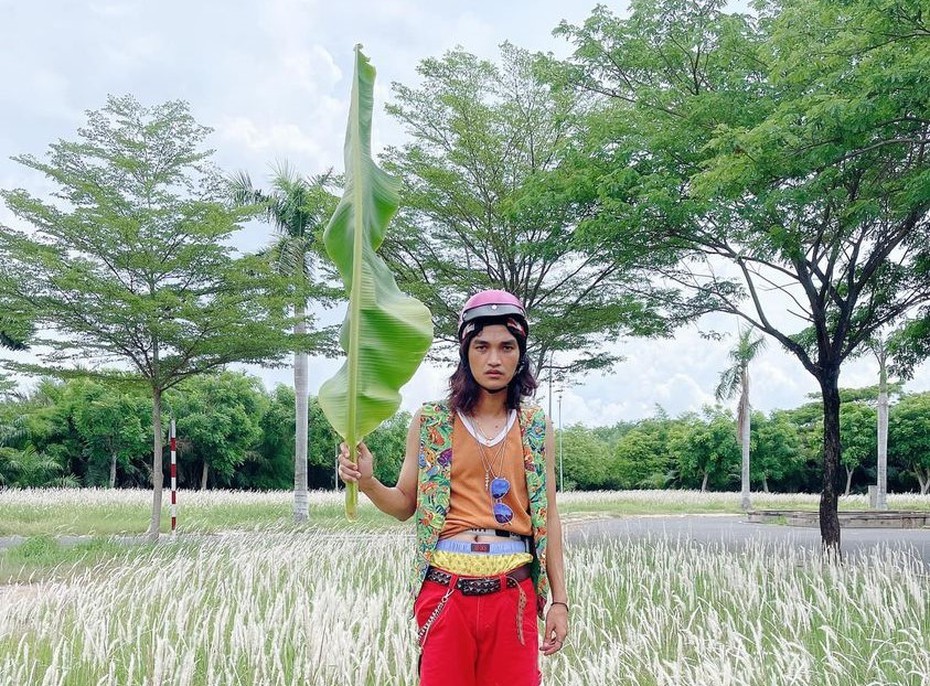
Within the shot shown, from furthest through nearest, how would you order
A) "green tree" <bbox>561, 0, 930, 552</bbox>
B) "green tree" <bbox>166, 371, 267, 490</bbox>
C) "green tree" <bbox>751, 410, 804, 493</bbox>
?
"green tree" <bbox>751, 410, 804, 493</bbox> → "green tree" <bbox>166, 371, 267, 490</bbox> → "green tree" <bbox>561, 0, 930, 552</bbox>

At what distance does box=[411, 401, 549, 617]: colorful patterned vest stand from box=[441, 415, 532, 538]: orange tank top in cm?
2

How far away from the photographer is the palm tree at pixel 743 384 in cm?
2508

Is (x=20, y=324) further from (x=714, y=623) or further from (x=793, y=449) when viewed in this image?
(x=793, y=449)

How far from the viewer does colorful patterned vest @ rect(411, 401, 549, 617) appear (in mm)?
2236

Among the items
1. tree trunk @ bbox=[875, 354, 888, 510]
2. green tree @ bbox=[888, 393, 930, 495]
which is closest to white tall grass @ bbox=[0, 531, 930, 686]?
tree trunk @ bbox=[875, 354, 888, 510]

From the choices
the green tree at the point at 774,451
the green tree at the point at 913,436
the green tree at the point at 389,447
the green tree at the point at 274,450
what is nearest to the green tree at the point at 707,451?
the green tree at the point at 774,451

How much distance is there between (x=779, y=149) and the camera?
7.01m

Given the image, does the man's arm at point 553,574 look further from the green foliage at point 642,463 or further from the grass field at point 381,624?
the green foliage at point 642,463

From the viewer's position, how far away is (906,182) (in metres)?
8.03

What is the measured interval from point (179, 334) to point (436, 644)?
10.5 meters

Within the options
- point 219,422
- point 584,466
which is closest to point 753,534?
point 219,422

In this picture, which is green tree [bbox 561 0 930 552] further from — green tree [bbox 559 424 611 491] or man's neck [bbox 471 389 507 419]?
green tree [bbox 559 424 611 491]

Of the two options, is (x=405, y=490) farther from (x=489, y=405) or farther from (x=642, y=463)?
(x=642, y=463)

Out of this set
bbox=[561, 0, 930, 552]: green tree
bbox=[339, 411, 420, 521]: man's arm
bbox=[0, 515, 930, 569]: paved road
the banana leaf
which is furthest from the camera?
bbox=[0, 515, 930, 569]: paved road
